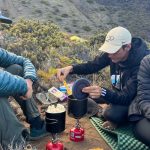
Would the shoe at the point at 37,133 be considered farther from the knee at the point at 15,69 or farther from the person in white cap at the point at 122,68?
the person in white cap at the point at 122,68

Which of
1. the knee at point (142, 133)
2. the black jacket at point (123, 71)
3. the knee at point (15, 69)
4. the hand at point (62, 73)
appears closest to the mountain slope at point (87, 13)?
the black jacket at point (123, 71)

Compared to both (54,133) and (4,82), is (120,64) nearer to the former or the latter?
(54,133)

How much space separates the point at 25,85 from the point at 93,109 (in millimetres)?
Answer: 1766

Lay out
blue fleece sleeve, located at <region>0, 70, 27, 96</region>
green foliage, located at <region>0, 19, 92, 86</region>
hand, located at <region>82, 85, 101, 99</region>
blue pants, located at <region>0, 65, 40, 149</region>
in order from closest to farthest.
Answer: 1. blue fleece sleeve, located at <region>0, 70, 27, 96</region>
2. blue pants, located at <region>0, 65, 40, 149</region>
3. hand, located at <region>82, 85, 101, 99</region>
4. green foliage, located at <region>0, 19, 92, 86</region>

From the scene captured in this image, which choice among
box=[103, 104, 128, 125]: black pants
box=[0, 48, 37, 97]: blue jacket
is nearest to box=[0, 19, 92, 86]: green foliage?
box=[103, 104, 128, 125]: black pants

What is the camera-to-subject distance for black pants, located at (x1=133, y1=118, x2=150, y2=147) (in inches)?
179

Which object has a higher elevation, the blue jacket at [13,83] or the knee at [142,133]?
the blue jacket at [13,83]

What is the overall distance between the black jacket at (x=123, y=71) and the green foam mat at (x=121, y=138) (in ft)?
1.19

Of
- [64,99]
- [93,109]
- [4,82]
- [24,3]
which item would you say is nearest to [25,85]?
[4,82]

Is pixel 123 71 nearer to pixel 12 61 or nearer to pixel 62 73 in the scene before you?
pixel 62 73

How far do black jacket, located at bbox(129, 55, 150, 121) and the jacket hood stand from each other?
0.32 m

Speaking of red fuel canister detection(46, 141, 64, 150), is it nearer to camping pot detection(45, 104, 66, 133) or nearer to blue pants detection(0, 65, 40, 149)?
camping pot detection(45, 104, 66, 133)

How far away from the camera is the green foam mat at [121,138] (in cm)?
486

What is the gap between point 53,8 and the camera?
120ft
